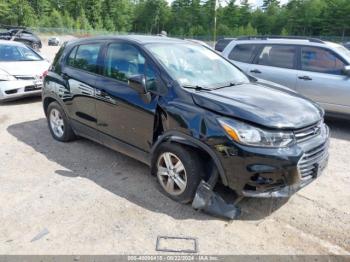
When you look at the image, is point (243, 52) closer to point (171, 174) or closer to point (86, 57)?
point (86, 57)

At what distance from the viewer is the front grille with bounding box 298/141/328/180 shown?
10.3 feet

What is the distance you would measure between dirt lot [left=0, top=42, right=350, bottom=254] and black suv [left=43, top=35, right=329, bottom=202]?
1.21 ft

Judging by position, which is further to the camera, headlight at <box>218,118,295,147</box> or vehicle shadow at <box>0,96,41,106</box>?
vehicle shadow at <box>0,96,41,106</box>

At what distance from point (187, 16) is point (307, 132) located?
92.1 meters

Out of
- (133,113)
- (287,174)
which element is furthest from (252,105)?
(133,113)

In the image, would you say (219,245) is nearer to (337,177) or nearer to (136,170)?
(136,170)

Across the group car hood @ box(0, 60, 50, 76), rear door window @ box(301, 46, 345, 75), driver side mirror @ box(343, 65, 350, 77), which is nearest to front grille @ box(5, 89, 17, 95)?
car hood @ box(0, 60, 50, 76)

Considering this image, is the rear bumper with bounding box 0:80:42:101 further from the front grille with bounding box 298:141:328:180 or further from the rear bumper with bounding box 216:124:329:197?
the front grille with bounding box 298:141:328:180

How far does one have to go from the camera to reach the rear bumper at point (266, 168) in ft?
9.92

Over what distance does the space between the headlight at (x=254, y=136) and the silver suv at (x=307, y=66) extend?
3.45m

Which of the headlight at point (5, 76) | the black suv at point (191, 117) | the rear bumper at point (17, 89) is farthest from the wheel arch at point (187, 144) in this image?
the headlight at point (5, 76)

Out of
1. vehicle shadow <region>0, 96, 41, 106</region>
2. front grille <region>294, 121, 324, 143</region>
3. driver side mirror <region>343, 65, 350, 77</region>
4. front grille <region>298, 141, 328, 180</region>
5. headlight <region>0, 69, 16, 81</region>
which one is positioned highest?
driver side mirror <region>343, 65, 350, 77</region>

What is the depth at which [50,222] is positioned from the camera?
334cm

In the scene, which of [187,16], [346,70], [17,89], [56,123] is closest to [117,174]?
[56,123]
